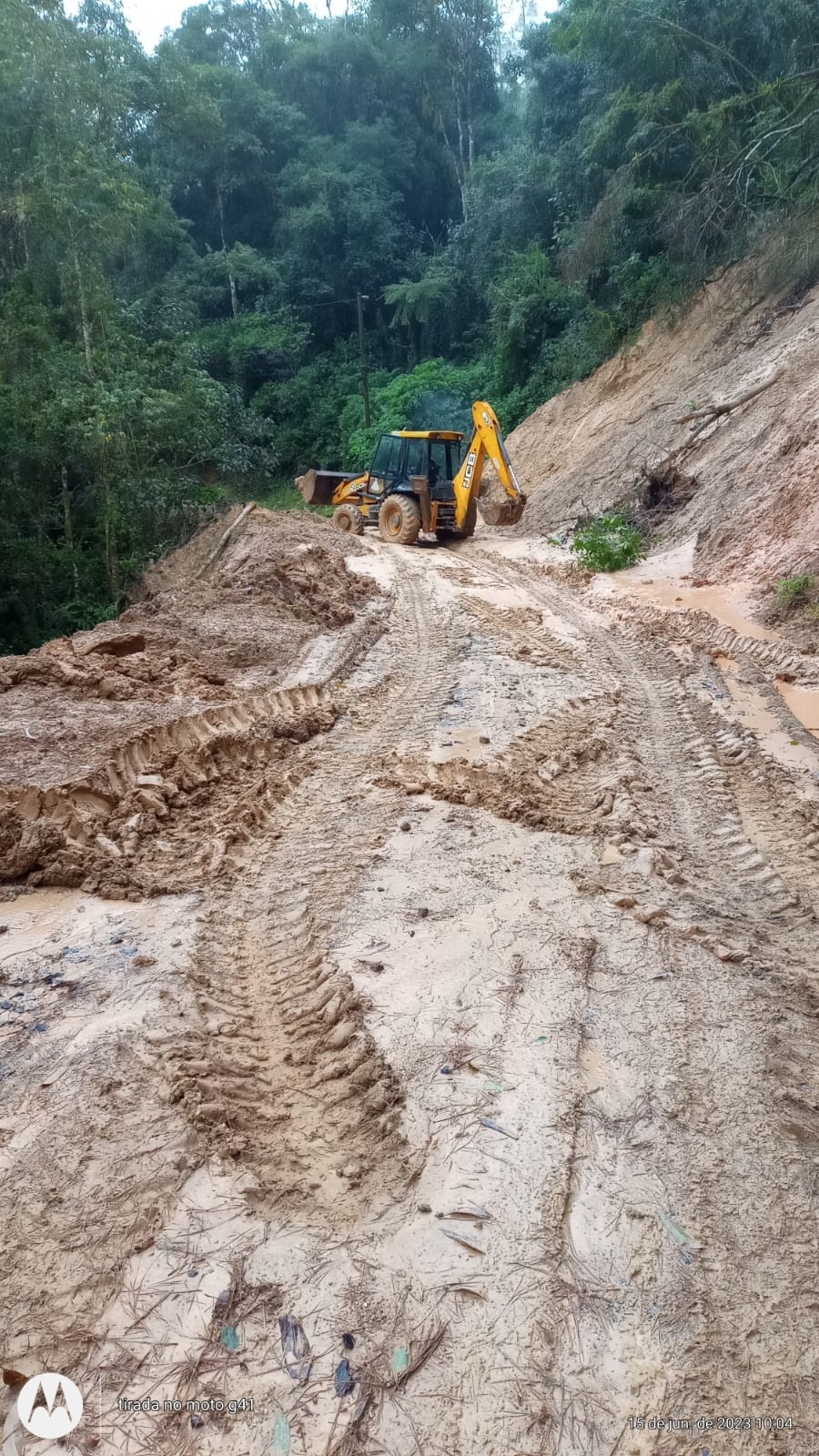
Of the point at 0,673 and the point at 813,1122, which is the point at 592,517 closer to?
the point at 0,673

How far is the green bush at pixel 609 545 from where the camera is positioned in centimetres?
1220

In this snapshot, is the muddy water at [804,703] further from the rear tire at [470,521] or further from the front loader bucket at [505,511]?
the rear tire at [470,521]

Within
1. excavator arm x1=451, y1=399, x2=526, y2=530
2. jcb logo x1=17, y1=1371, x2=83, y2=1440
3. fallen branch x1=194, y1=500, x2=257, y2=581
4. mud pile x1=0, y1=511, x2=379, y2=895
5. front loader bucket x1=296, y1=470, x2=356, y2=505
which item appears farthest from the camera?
front loader bucket x1=296, y1=470, x2=356, y2=505

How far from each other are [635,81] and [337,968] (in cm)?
2272

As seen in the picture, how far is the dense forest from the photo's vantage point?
611 inches

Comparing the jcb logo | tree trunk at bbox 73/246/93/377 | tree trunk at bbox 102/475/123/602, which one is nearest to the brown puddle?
the jcb logo

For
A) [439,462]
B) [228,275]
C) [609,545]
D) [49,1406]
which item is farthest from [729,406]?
[228,275]

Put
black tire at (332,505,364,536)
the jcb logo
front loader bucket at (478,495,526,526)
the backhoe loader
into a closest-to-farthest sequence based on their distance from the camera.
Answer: the jcb logo → the backhoe loader → front loader bucket at (478,495,526,526) → black tire at (332,505,364,536)

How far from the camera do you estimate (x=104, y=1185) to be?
8.19 ft

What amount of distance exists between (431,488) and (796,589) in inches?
313

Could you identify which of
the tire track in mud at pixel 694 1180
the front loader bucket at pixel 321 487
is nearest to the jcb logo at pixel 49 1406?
the tire track in mud at pixel 694 1180

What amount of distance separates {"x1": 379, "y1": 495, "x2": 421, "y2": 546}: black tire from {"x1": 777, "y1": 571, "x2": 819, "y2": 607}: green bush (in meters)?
7.34

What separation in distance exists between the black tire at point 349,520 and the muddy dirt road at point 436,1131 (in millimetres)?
12032

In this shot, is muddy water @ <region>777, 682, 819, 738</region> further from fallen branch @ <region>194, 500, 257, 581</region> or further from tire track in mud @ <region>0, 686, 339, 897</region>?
fallen branch @ <region>194, 500, 257, 581</region>
